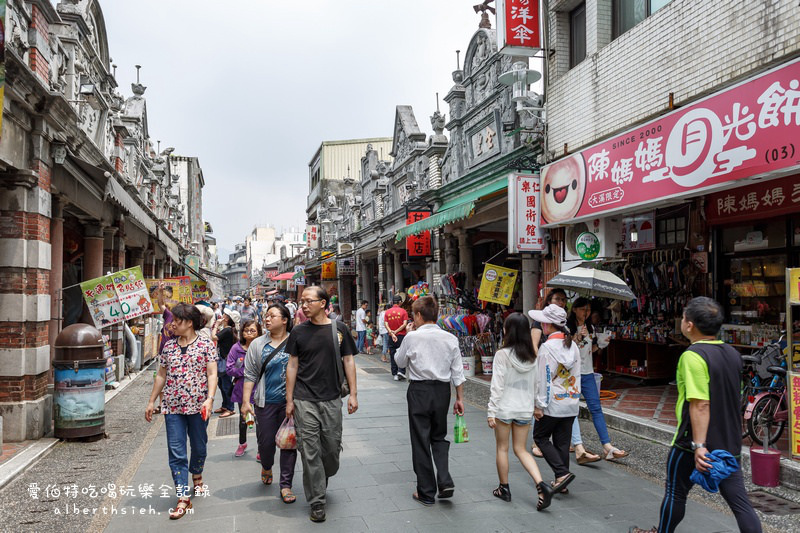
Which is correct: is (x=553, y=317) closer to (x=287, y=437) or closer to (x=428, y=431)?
(x=428, y=431)

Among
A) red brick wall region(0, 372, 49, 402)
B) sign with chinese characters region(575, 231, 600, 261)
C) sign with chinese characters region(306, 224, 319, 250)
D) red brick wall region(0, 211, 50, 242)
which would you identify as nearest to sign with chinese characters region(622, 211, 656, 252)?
sign with chinese characters region(575, 231, 600, 261)

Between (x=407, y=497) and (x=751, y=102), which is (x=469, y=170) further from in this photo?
(x=407, y=497)

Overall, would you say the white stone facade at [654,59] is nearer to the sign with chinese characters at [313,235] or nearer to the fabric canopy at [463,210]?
the fabric canopy at [463,210]

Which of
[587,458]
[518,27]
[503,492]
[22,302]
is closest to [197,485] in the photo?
[503,492]

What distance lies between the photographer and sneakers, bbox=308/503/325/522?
477 cm

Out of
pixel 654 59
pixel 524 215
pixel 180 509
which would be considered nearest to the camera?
pixel 180 509

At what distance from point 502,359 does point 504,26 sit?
26.0 ft

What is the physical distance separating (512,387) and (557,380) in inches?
24.8

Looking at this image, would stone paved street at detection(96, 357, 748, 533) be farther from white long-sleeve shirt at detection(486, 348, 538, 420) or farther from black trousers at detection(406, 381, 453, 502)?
white long-sleeve shirt at detection(486, 348, 538, 420)

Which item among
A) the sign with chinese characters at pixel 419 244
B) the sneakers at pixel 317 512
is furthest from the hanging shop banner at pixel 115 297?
the sign with chinese characters at pixel 419 244

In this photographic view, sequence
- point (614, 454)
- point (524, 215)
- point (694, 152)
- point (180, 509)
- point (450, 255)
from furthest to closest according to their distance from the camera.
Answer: point (450, 255) < point (524, 215) < point (694, 152) < point (614, 454) < point (180, 509)

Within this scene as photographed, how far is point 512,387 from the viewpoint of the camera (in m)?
5.09

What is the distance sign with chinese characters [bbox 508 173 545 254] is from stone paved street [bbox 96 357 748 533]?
5.01 m

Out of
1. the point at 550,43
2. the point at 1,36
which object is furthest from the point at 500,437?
the point at 550,43
